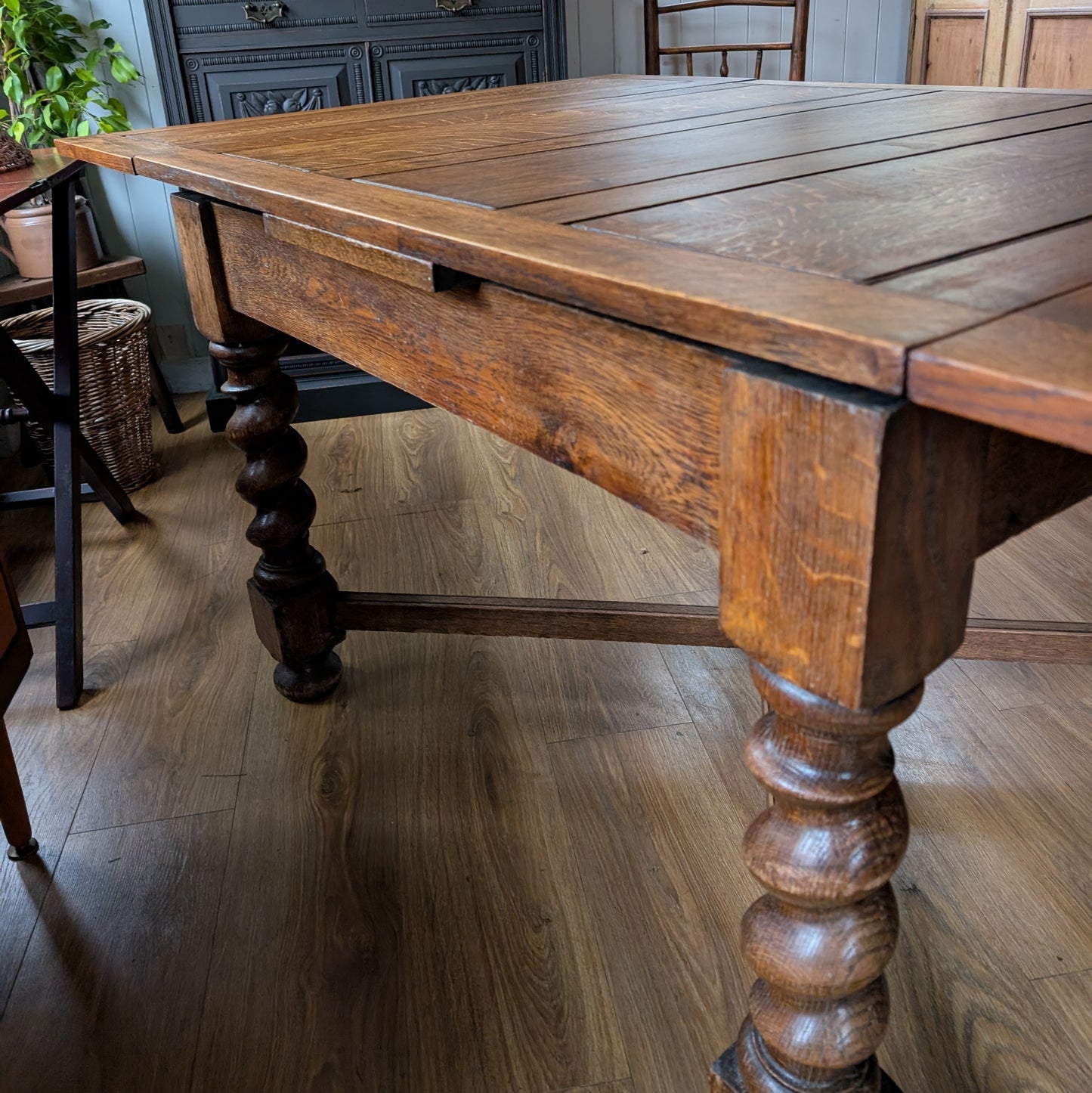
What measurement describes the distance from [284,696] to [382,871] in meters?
0.42

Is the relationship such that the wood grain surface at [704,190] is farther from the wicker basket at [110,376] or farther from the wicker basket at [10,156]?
the wicker basket at [110,376]

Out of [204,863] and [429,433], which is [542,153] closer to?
[204,863]

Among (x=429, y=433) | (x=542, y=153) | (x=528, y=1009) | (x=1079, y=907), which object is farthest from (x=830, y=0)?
(x=528, y=1009)

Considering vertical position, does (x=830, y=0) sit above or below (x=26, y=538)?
above

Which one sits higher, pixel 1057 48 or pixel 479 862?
pixel 1057 48

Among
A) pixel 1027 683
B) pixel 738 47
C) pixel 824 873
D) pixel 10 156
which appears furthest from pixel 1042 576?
pixel 10 156

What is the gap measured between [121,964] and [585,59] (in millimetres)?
2736

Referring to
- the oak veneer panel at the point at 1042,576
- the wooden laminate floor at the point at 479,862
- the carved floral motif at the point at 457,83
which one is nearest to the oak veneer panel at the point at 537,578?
the wooden laminate floor at the point at 479,862

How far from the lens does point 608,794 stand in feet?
4.35

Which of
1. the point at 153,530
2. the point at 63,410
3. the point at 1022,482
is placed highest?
the point at 1022,482

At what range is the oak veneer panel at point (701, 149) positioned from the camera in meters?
0.84

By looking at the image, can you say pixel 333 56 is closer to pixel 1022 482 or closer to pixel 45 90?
pixel 45 90

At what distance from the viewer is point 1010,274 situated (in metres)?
0.54

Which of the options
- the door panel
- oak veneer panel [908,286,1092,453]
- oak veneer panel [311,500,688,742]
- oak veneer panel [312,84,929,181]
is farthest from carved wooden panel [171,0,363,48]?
oak veneer panel [908,286,1092,453]
